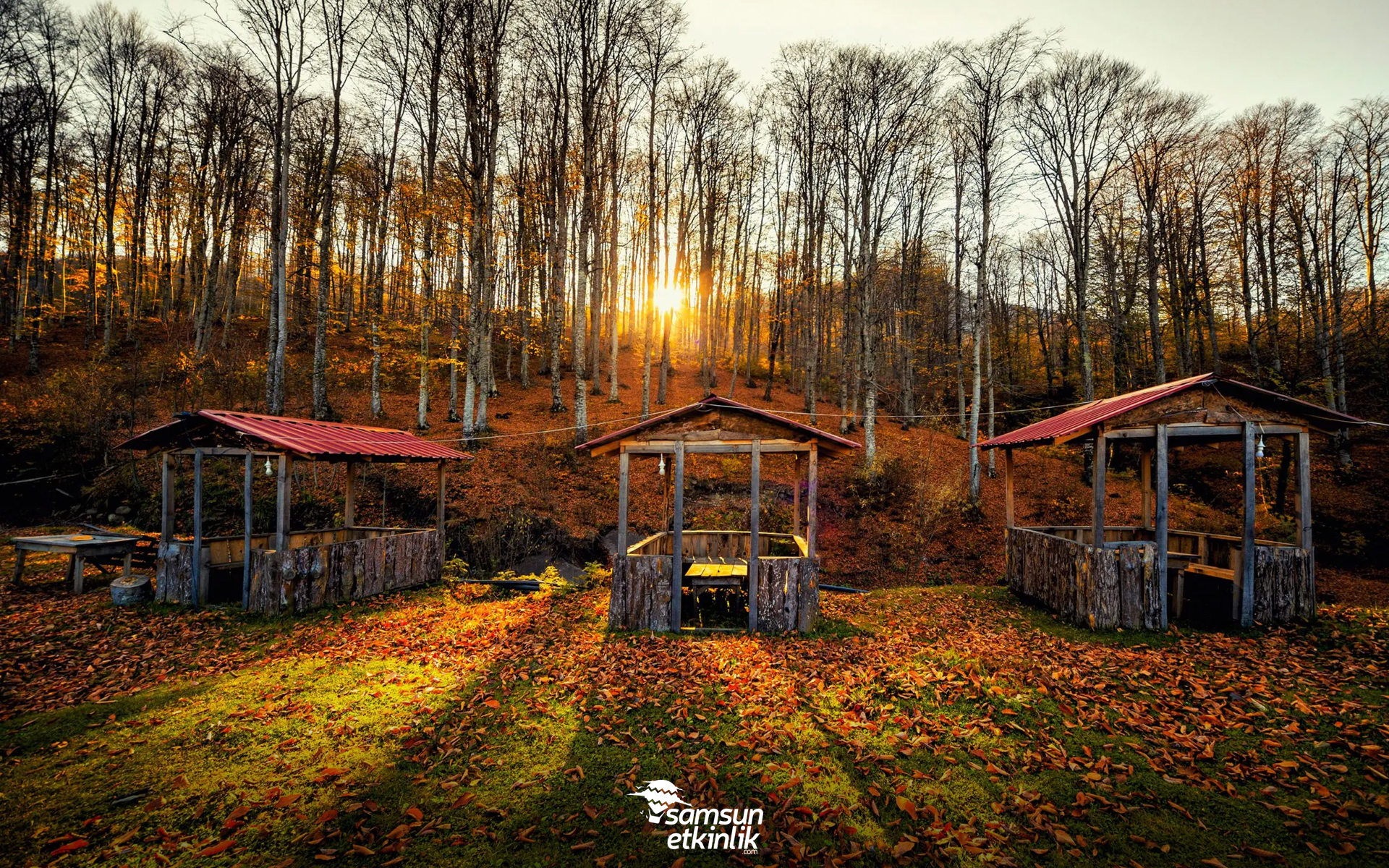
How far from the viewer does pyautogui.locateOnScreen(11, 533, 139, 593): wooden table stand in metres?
9.62

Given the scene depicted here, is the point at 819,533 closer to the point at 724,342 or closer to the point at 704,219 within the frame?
the point at 704,219

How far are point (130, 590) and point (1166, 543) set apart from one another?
726 inches

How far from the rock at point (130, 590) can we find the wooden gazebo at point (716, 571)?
8.61 m

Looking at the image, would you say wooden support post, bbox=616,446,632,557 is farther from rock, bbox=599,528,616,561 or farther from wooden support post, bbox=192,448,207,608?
wooden support post, bbox=192,448,207,608

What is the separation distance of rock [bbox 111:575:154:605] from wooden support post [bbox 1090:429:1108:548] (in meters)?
17.1

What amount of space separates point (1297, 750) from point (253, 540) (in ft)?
51.8

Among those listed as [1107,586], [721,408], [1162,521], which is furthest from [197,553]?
[1162,521]

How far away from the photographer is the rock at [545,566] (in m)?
13.3

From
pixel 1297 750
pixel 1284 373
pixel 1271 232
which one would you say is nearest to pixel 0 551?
pixel 1297 750

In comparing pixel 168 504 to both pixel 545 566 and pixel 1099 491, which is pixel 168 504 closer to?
pixel 545 566

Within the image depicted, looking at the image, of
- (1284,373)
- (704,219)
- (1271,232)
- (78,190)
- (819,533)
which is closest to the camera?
(819,533)

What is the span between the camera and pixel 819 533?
52.3 ft

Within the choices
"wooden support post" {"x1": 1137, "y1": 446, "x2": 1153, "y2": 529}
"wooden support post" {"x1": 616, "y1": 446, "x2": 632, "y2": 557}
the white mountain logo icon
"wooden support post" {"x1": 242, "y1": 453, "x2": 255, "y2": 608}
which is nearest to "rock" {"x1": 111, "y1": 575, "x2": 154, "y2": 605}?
"wooden support post" {"x1": 242, "y1": 453, "x2": 255, "y2": 608}

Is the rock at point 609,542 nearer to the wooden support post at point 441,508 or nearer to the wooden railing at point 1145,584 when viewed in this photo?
the wooden support post at point 441,508
